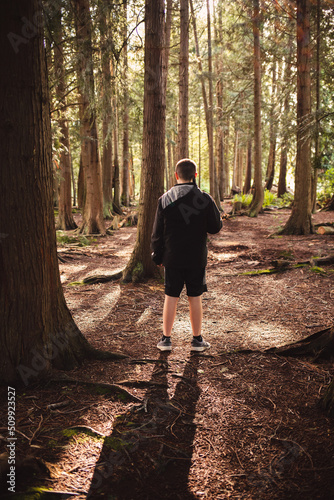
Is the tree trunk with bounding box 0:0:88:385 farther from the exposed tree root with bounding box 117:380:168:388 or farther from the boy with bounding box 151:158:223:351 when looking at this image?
the boy with bounding box 151:158:223:351

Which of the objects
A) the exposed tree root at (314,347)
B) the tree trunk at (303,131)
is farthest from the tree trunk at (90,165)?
the exposed tree root at (314,347)

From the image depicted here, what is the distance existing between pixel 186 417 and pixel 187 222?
1.97 meters

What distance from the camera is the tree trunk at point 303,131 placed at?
10750mm

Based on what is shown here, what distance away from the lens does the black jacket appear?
150 inches

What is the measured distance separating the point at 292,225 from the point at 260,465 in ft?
35.6

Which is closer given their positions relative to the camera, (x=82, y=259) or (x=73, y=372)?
(x=73, y=372)

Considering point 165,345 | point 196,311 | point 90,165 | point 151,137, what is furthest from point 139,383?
point 90,165

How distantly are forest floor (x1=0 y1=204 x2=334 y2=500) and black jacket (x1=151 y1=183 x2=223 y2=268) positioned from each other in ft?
3.77

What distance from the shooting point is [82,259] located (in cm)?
968

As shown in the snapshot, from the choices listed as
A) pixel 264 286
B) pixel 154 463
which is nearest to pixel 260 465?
pixel 154 463

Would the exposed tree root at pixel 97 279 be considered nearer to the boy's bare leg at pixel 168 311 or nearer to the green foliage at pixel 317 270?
the boy's bare leg at pixel 168 311

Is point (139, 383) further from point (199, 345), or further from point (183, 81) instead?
point (183, 81)

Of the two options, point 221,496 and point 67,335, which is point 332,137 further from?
point 221,496

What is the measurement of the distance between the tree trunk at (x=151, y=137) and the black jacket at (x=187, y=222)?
304 centimetres
